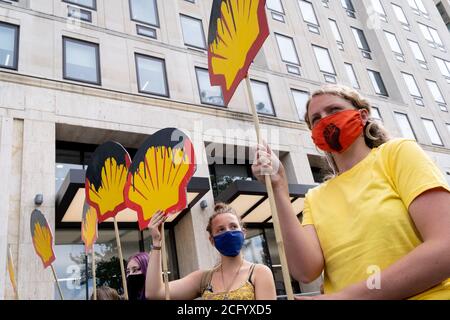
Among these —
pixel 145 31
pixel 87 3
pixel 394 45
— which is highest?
pixel 394 45

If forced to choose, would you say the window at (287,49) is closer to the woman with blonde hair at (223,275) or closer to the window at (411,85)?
the window at (411,85)

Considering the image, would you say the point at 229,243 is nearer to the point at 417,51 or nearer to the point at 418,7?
the point at 417,51

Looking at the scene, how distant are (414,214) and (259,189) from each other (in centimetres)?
863

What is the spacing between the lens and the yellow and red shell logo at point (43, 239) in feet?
18.5

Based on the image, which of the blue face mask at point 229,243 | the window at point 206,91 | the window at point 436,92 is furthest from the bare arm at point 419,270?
the window at point 436,92

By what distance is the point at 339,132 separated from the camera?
63.8 inches

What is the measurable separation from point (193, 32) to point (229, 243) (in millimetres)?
12620

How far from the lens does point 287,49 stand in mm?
16266

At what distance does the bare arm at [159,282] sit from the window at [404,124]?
1722 cm

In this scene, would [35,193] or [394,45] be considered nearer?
[35,193]

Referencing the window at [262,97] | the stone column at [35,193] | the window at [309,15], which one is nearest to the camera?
the stone column at [35,193]

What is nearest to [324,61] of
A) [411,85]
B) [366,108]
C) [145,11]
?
[411,85]

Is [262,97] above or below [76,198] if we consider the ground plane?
above

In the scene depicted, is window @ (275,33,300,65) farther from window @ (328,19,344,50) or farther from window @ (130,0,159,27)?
window @ (130,0,159,27)
